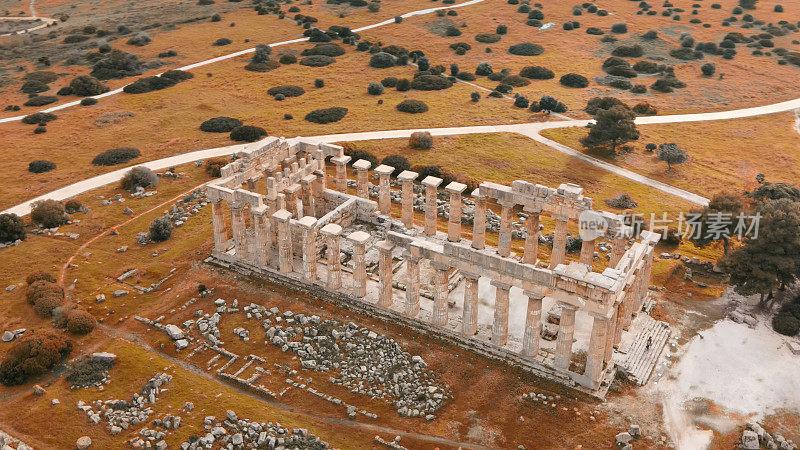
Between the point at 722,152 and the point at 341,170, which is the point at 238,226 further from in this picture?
the point at 722,152

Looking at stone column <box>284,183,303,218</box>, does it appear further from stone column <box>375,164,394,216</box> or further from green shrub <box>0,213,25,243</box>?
green shrub <box>0,213,25,243</box>

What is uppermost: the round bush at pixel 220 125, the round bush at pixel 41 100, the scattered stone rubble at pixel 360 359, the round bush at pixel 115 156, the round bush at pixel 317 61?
the round bush at pixel 317 61

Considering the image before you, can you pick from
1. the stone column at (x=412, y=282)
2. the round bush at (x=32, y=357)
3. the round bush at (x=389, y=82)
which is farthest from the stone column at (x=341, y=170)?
the round bush at (x=389, y=82)

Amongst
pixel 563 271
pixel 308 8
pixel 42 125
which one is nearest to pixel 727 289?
pixel 563 271

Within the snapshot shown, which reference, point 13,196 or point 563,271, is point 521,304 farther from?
point 13,196

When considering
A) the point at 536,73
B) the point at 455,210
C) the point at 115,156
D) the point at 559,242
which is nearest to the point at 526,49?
the point at 536,73

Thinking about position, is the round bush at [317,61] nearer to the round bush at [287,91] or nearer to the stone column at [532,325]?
the round bush at [287,91]

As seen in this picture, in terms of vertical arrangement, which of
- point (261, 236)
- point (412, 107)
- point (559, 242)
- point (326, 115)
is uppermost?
point (559, 242)
